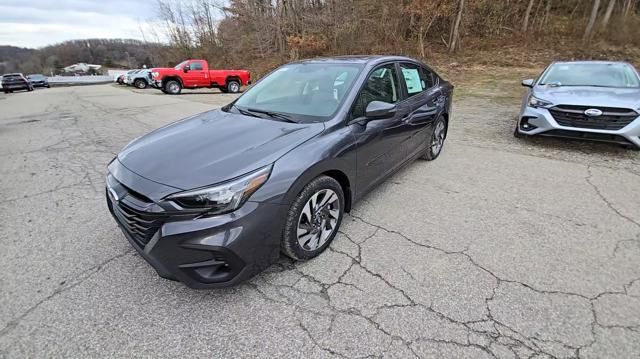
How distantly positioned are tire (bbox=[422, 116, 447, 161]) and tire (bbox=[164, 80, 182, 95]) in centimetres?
1707

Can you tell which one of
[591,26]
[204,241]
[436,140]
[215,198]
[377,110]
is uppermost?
[591,26]

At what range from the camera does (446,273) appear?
2414mm

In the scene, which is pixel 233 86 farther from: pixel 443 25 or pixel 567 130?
pixel 567 130

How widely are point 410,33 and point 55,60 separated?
8674 cm

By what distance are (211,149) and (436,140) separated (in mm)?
3616

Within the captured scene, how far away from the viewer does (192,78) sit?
18.2 meters

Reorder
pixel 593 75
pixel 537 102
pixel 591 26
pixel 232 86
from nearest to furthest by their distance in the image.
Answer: pixel 537 102 → pixel 593 75 → pixel 591 26 → pixel 232 86

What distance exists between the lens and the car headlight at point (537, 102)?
16.4ft

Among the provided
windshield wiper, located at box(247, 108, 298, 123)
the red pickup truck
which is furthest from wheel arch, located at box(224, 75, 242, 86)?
windshield wiper, located at box(247, 108, 298, 123)

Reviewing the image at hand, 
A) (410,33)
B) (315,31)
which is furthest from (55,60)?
(410,33)

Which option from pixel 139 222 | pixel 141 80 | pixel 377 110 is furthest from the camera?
pixel 141 80

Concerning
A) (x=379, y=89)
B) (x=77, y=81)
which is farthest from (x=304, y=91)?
(x=77, y=81)

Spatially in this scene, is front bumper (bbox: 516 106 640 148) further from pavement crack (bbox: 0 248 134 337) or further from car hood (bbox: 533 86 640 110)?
pavement crack (bbox: 0 248 134 337)

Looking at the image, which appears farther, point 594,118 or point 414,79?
point 594,118
